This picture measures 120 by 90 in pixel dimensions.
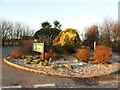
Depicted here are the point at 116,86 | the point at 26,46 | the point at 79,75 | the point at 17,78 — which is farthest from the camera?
the point at 26,46

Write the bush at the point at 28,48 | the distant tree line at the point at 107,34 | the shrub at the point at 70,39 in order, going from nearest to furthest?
the bush at the point at 28,48
the shrub at the point at 70,39
the distant tree line at the point at 107,34

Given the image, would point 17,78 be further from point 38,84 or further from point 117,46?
point 117,46

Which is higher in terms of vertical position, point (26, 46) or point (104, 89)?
point (26, 46)

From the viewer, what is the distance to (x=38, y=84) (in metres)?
4.29

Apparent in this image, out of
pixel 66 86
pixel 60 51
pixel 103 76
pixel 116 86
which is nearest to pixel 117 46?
pixel 60 51

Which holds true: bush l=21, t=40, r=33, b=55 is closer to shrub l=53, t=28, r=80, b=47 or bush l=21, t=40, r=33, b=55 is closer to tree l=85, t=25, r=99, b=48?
shrub l=53, t=28, r=80, b=47

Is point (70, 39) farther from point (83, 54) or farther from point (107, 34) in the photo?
point (107, 34)

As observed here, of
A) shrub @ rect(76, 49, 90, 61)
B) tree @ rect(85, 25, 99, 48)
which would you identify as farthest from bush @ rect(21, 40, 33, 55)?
tree @ rect(85, 25, 99, 48)

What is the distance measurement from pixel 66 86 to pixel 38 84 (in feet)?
3.61

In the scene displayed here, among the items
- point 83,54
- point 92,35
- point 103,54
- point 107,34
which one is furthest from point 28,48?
point 92,35

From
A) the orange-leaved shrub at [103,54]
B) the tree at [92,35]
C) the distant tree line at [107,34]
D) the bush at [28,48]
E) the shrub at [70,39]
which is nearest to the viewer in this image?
the orange-leaved shrub at [103,54]

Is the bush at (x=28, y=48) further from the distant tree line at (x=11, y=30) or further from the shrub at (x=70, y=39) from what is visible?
the distant tree line at (x=11, y=30)

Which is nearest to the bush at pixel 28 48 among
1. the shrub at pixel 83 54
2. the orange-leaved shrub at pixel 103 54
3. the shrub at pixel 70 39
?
the shrub at pixel 70 39

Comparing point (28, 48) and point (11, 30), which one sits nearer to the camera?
point (28, 48)
